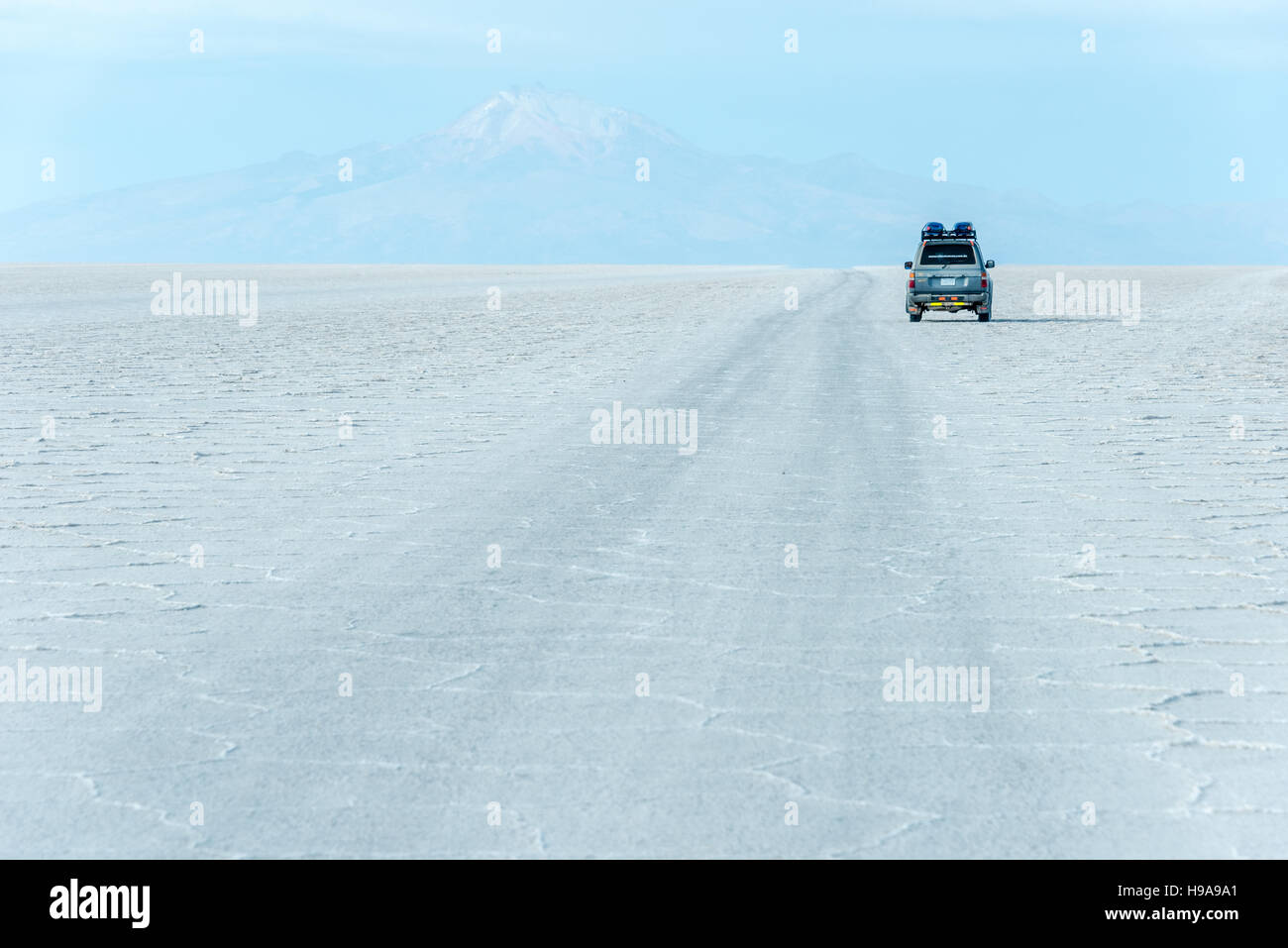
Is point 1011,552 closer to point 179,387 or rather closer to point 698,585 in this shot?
point 698,585

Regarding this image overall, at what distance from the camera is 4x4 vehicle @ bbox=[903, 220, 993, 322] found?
3450 centimetres

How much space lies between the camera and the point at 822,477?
1112 centimetres

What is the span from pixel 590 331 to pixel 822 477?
20066 millimetres

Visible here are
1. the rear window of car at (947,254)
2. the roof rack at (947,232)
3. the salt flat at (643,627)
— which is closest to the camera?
the salt flat at (643,627)

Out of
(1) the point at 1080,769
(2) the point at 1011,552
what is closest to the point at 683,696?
(1) the point at 1080,769

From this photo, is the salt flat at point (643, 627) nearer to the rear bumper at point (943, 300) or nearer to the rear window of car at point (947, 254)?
the rear bumper at point (943, 300)

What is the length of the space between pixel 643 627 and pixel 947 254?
29523 millimetres

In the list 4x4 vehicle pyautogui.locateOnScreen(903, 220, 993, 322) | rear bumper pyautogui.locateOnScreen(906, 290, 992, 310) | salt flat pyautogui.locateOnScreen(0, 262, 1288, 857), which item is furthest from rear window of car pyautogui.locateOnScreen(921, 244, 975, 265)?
salt flat pyautogui.locateOnScreen(0, 262, 1288, 857)

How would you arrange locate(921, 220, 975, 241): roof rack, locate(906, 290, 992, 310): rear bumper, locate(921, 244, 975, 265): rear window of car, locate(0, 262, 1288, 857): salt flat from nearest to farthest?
locate(0, 262, 1288, 857): salt flat < locate(906, 290, 992, 310): rear bumper < locate(921, 244, 975, 265): rear window of car < locate(921, 220, 975, 241): roof rack

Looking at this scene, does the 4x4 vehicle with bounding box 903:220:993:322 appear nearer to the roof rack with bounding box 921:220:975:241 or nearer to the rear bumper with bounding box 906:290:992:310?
the rear bumper with bounding box 906:290:992:310

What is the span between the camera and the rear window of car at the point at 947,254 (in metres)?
34.8

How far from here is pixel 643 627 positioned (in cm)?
674

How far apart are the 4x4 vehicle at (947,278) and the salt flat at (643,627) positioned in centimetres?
1891

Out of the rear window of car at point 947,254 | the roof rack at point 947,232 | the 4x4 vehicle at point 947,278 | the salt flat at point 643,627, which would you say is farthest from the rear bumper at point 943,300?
→ the salt flat at point 643,627
